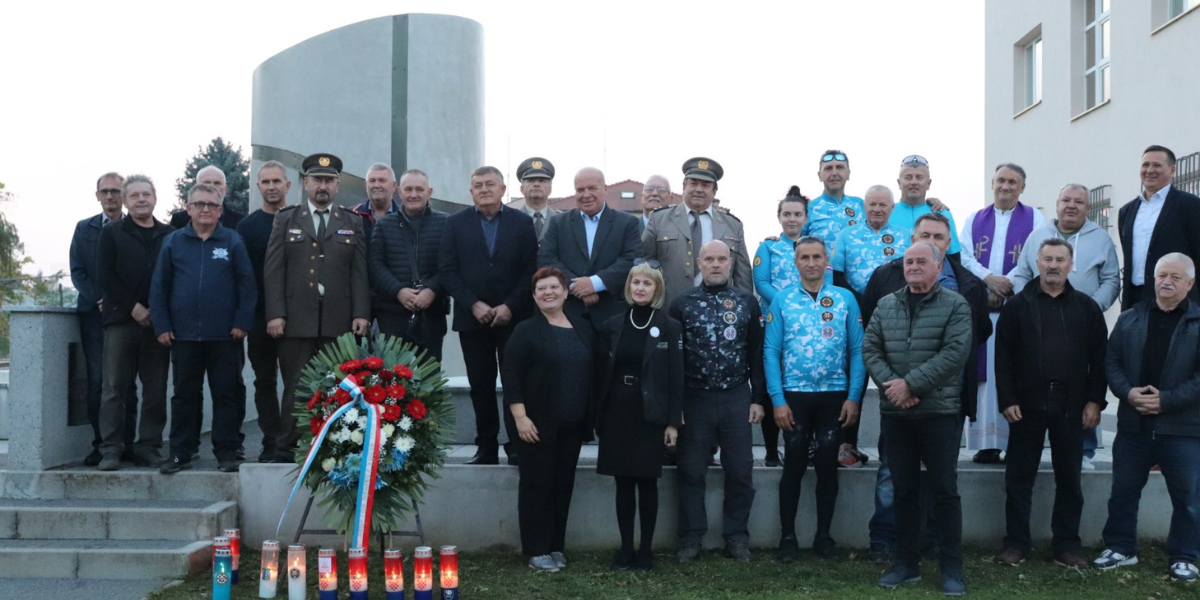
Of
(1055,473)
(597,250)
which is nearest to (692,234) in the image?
(597,250)

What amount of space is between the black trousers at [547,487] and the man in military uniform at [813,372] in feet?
3.81

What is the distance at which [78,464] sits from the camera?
678 centimetres

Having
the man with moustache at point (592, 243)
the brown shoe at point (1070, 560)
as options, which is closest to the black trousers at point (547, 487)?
the man with moustache at point (592, 243)

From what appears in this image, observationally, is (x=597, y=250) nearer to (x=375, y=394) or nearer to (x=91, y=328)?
(x=375, y=394)

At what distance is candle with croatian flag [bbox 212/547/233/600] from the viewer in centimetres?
507

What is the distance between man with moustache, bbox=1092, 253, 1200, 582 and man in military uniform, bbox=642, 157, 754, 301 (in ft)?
7.03

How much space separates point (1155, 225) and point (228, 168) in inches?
1020

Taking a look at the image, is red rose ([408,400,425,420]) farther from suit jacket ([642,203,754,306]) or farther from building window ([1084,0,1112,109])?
building window ([1084,0,1112,109])

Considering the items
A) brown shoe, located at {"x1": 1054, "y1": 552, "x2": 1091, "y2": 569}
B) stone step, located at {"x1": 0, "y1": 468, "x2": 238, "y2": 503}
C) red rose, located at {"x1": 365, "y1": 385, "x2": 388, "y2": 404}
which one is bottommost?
brown shoe, located at {"x1": 1054, "y1": 552, "x2": 1091, "y2": 569}

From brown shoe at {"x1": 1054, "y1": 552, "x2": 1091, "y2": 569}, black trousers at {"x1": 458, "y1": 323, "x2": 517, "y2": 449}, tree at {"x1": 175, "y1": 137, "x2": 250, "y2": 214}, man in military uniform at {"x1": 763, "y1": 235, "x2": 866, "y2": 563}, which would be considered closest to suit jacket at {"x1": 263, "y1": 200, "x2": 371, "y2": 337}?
black trousers at {"x1": 458, "y1": 323, "x2": 517, "y2": 449}

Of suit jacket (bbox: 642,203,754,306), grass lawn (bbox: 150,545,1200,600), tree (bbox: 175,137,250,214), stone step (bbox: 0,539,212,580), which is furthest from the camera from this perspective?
tree (bbox: 175,137,250,214)

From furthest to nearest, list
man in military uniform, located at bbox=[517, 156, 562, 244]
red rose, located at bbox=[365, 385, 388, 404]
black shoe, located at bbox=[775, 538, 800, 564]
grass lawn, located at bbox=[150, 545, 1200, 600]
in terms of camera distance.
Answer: man in military uniform, located at bbox=[517, 156, 562, 244] < black shoe, located at bbox=[775, 538, 800, 564] < red rose, located at bbox=[365, 385, 388, 404] < grass lawn, located at bbox=[150, 545, 1200, 600]

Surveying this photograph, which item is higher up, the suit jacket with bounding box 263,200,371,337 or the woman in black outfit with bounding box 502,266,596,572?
the suit jacket with bounding box 263,200,371,337

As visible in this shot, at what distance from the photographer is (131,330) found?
21.5 feet
